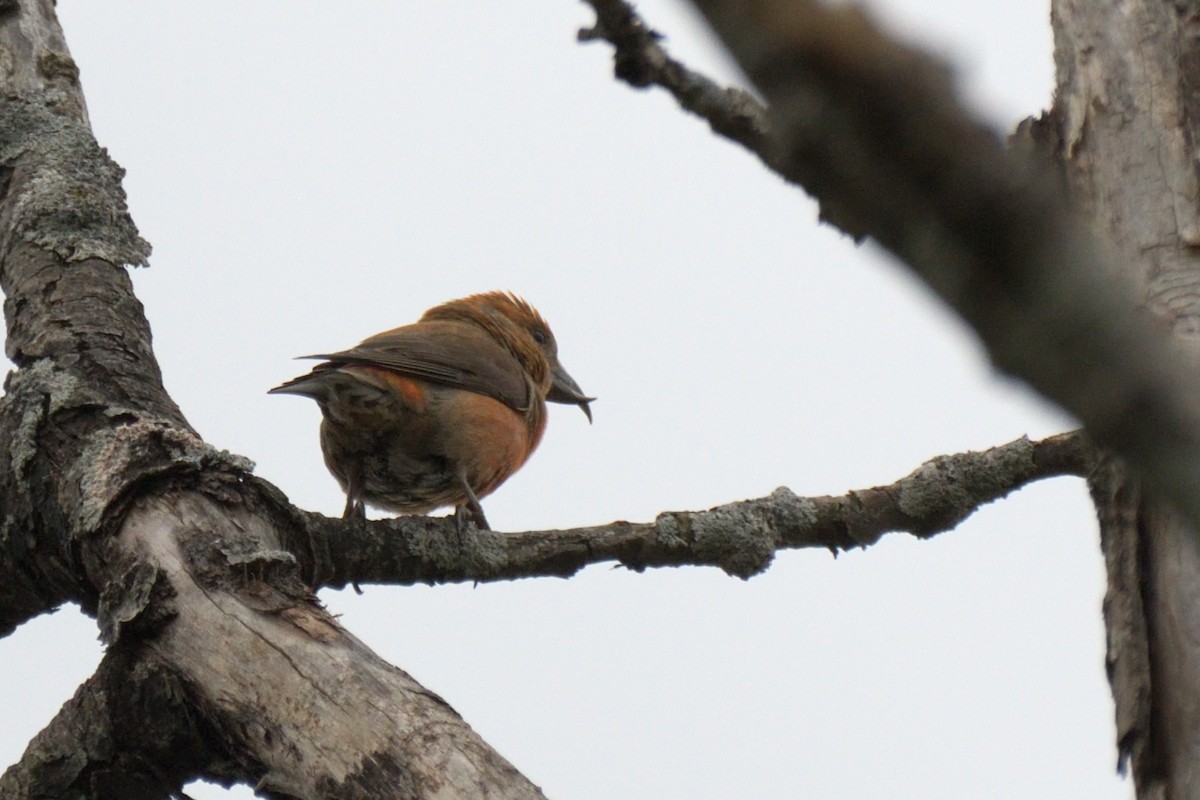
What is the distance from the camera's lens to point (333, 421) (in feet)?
17.1

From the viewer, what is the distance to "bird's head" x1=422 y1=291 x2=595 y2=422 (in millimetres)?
6652

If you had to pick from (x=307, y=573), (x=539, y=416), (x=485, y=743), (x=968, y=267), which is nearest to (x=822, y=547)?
(x=307, y=573)

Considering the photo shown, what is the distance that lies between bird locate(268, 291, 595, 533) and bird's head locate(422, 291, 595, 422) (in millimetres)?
691

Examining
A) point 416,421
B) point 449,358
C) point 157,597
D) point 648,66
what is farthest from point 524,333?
point 648,66

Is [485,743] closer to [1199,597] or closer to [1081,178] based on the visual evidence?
[1199,597]

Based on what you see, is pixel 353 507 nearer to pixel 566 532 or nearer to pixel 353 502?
pixel 353 502

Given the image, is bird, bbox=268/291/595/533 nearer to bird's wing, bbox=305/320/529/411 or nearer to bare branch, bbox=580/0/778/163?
bird's wing, bbox=305/320/529/411

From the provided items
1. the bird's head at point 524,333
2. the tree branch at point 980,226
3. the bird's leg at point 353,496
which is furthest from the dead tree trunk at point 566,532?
the bird's head at point 524,333

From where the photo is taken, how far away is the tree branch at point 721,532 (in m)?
3.63

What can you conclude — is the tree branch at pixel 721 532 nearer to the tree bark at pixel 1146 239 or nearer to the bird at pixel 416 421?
the bird at pixel 416 421

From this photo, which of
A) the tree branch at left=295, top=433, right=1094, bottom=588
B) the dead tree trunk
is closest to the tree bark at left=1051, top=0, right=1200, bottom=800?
the dead tree trunk

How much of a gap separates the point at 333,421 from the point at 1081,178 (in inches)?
145

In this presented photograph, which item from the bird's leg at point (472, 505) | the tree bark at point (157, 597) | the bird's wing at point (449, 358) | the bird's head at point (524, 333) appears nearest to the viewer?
the tree bark at point (157, 597)

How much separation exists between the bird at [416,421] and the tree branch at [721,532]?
4.22 feet
